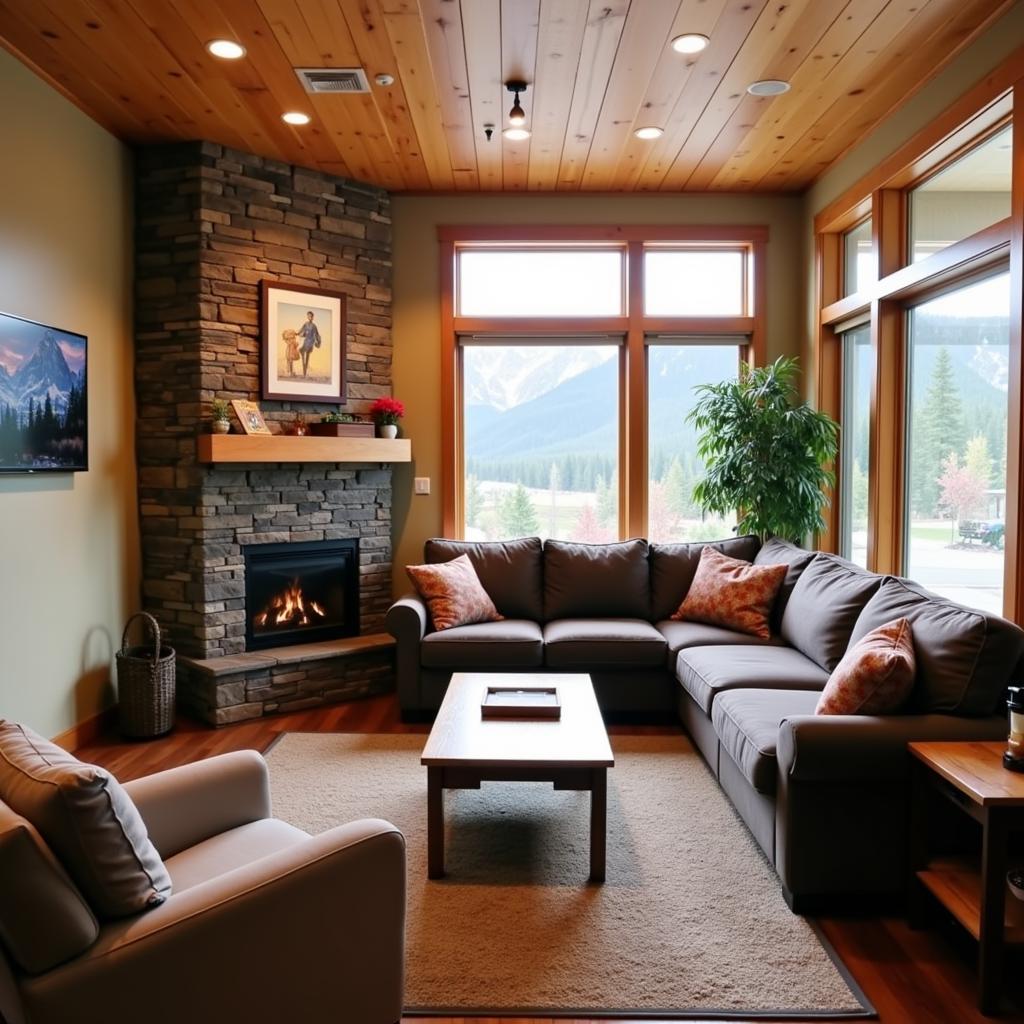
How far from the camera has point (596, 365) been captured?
5.47m

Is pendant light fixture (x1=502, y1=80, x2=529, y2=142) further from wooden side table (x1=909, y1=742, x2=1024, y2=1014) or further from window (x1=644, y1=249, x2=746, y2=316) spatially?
wooden side table (x1=909, y1=742, x2=1024, y2=1014)

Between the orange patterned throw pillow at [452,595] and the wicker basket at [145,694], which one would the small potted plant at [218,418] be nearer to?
the wicker basket at [145,694]

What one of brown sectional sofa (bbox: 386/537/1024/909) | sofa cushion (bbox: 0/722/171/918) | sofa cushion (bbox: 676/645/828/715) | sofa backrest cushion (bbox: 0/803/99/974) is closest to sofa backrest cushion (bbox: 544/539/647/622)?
brown sectional sofa (bbox: 386/537/1024/909)

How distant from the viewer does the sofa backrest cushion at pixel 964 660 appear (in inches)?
98.8

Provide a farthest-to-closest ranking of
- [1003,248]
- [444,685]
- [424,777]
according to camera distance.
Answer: [444,685] < [424,777] < [1003,248]

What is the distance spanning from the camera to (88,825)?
4.79 ft

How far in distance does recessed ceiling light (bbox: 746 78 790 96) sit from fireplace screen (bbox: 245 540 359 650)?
331cm

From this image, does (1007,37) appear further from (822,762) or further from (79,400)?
(79,400)

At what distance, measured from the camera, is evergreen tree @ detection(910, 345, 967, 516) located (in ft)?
12.1

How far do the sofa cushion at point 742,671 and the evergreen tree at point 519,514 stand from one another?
5.70ft

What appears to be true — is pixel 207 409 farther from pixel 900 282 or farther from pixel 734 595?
pixel 900 282

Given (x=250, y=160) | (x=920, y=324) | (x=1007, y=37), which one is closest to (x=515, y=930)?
(x=920, y=324)

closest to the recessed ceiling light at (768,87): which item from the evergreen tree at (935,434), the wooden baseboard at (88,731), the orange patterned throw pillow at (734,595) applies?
the evergreen tree at (935,434)

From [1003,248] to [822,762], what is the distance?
2202 millimetres
